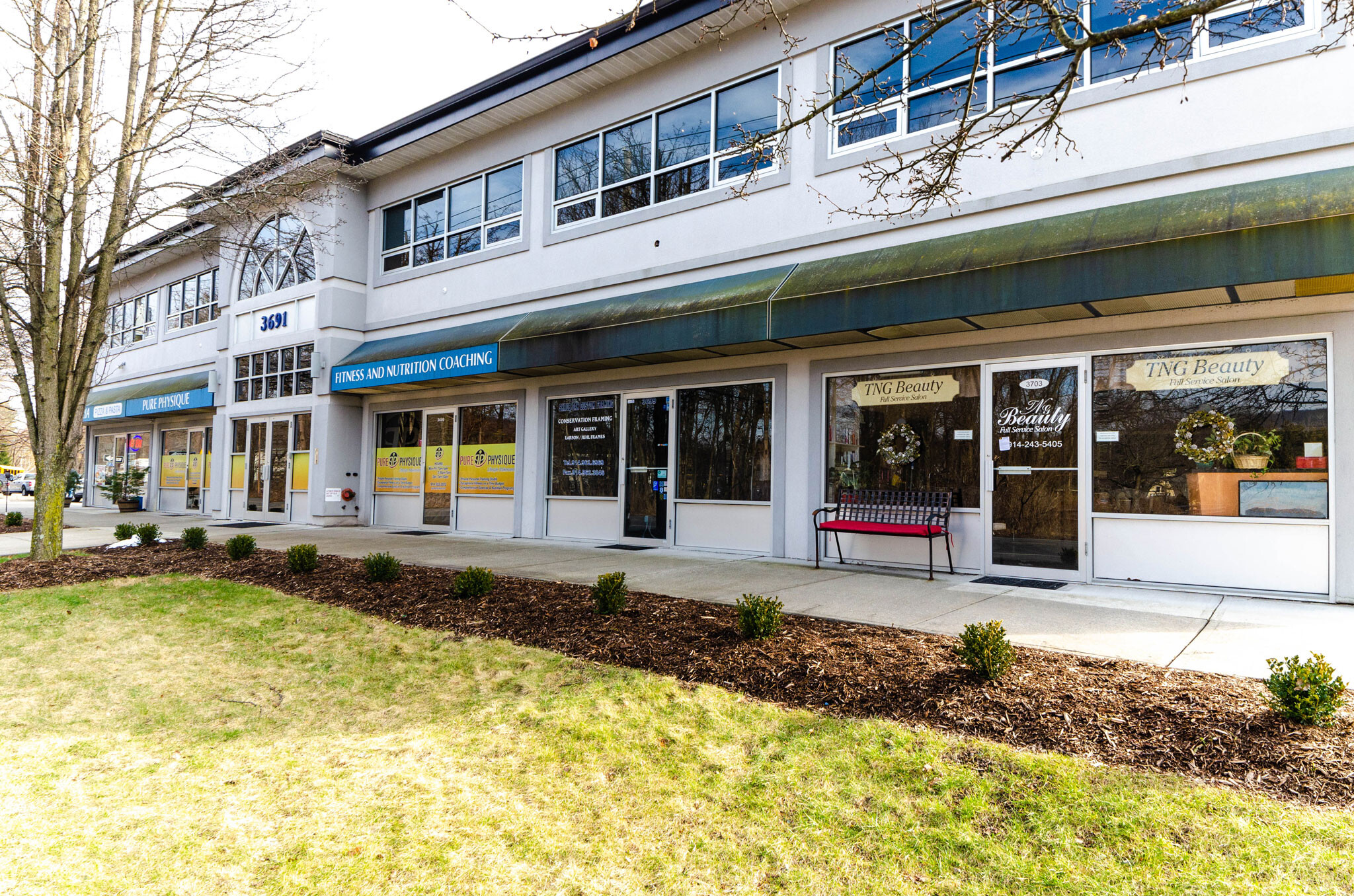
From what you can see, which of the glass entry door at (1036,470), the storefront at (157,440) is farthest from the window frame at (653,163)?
the storefront at (157,440)

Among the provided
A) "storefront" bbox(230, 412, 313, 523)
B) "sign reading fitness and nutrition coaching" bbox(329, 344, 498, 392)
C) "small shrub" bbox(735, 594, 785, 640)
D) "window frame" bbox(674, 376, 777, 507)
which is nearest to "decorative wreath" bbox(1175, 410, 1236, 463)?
"window frame" bbox(674, 376, 777, 507)

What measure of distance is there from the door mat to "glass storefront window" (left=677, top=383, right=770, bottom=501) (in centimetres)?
322

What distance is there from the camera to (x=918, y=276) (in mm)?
8273

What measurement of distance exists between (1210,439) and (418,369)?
12.1 m

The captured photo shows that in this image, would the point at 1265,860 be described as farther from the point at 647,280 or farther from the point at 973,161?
the point at 647,280

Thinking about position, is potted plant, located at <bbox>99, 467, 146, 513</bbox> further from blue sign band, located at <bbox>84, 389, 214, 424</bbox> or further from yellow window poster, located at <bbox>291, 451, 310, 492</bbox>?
yellow window poster, located at <bbox>291, 451, 310, 492</bbox>

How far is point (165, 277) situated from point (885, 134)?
2280 cm

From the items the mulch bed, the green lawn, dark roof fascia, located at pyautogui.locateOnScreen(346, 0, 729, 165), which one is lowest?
the green lawn

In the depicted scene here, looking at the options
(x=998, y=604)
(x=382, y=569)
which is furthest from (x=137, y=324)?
(x=998, y=604)

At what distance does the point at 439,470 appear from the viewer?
15.5 m

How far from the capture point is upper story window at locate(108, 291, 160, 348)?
78.9ft

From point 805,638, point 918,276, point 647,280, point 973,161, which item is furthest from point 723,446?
point 805,638

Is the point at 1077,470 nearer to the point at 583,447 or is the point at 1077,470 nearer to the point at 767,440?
the point at 767,440

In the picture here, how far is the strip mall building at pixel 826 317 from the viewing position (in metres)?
7.25
